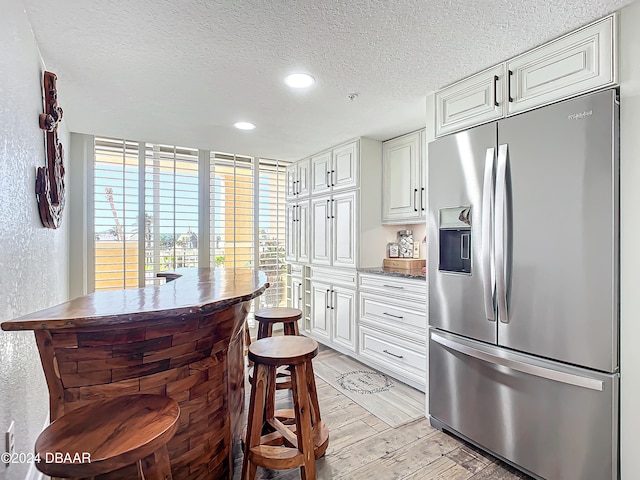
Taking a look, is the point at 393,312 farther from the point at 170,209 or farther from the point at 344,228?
the point at 170,209

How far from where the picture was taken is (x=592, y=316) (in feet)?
5.15

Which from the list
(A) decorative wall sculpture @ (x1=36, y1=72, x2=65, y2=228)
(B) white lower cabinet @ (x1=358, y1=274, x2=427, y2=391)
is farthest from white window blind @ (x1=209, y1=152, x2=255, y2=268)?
(A) decorative wall sculpture @ (x1=36, y1=72, x2=65, y2=228)

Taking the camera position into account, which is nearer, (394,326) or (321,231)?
(394,326)

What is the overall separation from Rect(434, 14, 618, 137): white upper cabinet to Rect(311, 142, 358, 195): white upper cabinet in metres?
1.30

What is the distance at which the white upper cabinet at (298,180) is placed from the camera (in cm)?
424

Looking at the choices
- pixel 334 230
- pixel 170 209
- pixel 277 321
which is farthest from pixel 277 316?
pixel 170 209

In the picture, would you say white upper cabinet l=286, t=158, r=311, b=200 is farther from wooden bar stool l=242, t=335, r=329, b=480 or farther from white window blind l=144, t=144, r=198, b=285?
wooden bar stool l=242, t=335, r=329, b=480

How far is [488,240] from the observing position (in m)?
1.91

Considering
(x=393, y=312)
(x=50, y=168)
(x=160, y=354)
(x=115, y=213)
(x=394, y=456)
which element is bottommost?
(x=394, y=456)

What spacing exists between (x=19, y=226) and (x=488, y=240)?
2219 millimetres

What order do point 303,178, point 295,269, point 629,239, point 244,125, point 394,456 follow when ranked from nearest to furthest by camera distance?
point 629,239, point 394,456, point 244,125, point 303,178, point 295,269

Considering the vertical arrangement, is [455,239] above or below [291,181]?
below

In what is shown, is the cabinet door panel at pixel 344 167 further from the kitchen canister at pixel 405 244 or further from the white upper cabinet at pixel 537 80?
the white upper cabinet at pixel 537 80

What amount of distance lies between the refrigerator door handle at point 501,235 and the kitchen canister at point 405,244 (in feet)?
5.72
